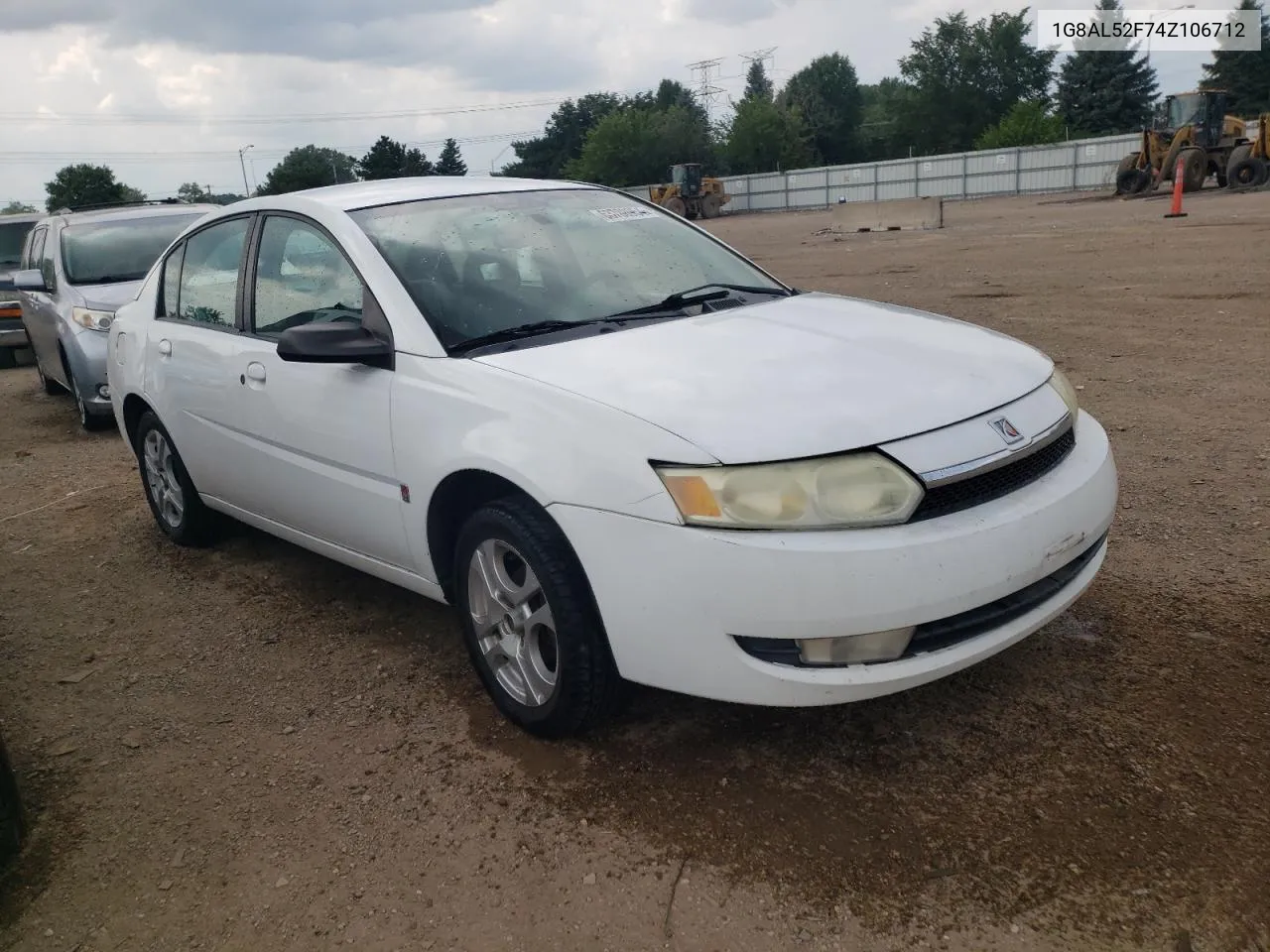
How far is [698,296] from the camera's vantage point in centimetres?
375

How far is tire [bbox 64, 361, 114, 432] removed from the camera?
26.8ft

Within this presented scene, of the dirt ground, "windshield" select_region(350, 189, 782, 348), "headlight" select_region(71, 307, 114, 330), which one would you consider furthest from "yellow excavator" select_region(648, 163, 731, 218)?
the dirt ground

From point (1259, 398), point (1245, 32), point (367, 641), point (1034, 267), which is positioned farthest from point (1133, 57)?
point (367, 641)

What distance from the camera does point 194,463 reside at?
4672 mm

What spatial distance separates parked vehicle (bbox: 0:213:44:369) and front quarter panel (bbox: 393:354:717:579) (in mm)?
10730

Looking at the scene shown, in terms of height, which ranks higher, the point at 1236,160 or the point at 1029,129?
the point at 1029,129

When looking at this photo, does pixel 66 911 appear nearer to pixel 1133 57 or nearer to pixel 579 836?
pixel 579 836

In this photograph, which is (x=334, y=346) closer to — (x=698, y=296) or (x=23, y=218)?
(x=698, y=296)

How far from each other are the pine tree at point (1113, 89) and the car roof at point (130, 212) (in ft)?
233

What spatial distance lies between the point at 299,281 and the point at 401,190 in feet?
1.68

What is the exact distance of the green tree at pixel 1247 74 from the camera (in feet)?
216

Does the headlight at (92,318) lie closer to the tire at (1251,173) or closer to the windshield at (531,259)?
the windshield at (531,259)

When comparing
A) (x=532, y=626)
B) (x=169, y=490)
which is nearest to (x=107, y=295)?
(x=169, y=490)

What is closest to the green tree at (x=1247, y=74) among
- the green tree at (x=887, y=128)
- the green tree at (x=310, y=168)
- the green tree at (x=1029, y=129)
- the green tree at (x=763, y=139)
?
the green tree at (x=1029, y=129)
